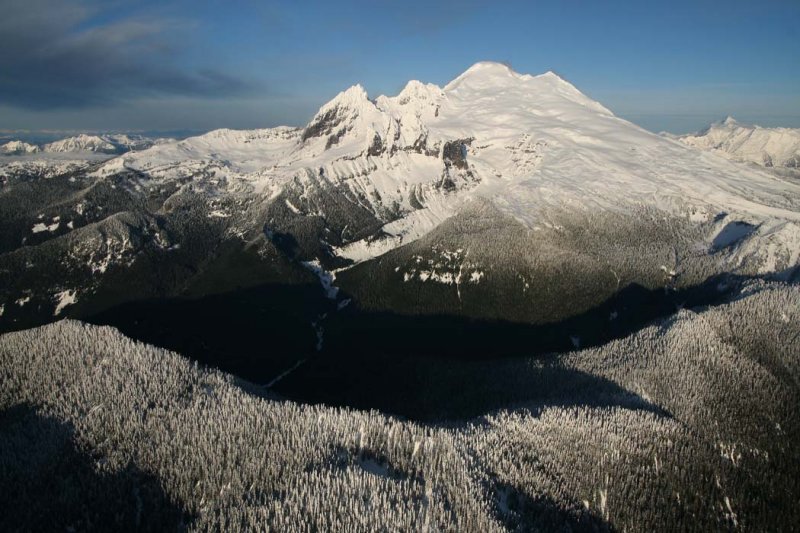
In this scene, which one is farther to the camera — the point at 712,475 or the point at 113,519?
the point at 712,475

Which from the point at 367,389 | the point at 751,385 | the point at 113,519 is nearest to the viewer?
the point at 113,519

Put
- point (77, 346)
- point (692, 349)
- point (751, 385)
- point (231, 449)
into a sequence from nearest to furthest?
1. point (231, 449)
2. point (77, 346)
3. point (751, 385)
4. point (692, 349)

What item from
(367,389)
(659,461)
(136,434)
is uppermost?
(136,434)

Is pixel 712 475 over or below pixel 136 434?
below

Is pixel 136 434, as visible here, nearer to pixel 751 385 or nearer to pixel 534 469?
pixel 534 469

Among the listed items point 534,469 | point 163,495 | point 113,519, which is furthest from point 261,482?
point 534,469

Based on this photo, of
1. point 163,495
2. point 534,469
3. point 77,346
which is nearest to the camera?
point 163,495

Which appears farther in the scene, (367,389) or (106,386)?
(367,389)

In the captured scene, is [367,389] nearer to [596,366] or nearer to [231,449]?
[596,366]

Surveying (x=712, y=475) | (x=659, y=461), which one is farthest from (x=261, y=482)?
(x=712, y=475)
